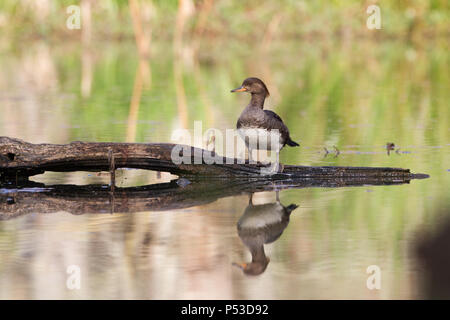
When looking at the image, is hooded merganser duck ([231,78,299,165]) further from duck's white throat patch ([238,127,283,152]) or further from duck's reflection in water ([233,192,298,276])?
duck's reflection in water ([233,192,298,276])

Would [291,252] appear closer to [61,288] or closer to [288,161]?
[61,288]

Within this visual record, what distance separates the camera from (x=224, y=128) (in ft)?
51.6

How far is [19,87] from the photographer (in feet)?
82.5

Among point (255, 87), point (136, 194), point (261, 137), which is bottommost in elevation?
point (136, 194)

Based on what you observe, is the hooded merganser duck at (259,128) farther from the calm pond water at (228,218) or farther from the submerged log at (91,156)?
the calm pond water at (228,218)

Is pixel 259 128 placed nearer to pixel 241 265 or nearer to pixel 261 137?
pixel 261 137

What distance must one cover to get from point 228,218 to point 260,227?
1.54ft

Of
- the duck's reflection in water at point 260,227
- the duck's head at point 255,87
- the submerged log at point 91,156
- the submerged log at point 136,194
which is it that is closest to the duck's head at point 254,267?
the duck's reflection in water at point 260,227

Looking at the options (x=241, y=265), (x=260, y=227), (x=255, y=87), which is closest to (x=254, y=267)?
(x=241, y=265)

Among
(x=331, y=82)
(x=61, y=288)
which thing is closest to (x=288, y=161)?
(x=61, y=288)

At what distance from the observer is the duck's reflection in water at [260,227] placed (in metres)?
7.05

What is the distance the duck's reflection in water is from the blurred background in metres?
0.09

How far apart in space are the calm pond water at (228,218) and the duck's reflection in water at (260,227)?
0.04m

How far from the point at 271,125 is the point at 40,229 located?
116 inches
